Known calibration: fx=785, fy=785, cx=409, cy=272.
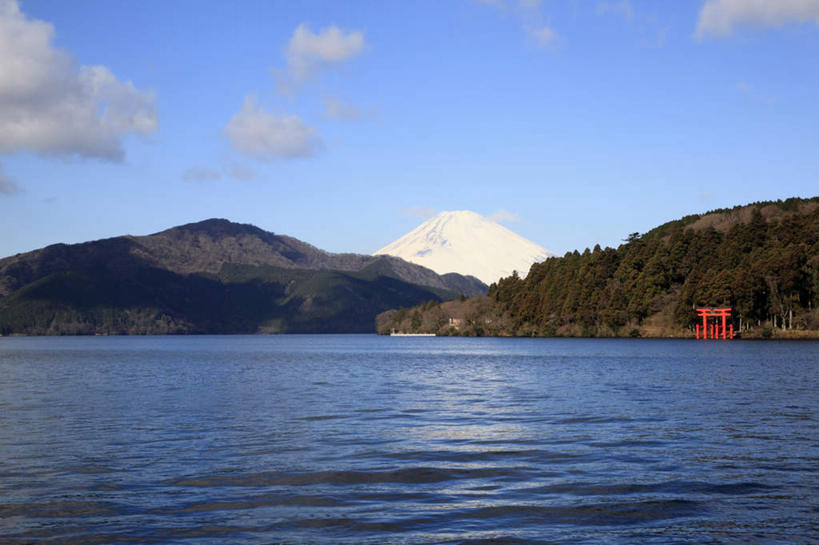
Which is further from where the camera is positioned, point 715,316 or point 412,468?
point 715,316

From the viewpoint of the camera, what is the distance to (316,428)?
32344 mm

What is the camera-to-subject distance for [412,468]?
910 inches

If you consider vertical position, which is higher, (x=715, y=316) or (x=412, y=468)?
(x=715, y=316)

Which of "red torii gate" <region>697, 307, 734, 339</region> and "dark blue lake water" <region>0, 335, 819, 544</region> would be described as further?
"red torii gate" <region>697, 307, 734, 339</region>

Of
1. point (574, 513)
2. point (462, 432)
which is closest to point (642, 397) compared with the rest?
point (462, 432)

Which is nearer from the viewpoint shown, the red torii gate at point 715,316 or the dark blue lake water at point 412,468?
the dark blue lake water at point 412,468

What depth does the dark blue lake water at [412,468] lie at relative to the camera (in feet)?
53.9

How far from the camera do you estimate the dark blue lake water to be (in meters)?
16.4

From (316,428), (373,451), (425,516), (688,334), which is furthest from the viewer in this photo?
(688,334)

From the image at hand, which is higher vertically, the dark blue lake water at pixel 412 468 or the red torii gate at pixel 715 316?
the red torii gate at pixel 715 316

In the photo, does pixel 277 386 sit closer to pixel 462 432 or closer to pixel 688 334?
pixel 462 432

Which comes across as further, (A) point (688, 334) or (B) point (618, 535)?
(A) point (688, 334)

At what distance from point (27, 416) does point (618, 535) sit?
30.8 m

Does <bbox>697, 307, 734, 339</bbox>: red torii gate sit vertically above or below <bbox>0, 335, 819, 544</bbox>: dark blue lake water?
above
